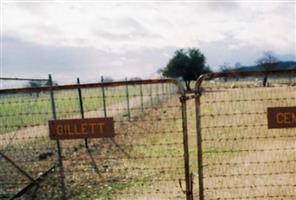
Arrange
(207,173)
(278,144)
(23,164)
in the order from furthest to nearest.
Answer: (278,144) → (23,164) → (207,173)

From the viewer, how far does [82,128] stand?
16.9 feet

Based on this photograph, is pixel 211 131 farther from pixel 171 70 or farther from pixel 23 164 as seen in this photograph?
pixel 171 70

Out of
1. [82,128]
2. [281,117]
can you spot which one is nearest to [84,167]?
[82,128]

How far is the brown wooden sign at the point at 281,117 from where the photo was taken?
459 centimetres

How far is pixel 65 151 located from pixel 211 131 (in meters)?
4.65

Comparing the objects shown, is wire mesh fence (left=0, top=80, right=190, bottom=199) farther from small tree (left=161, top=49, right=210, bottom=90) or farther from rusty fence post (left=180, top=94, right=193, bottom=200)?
small tree (left=161, top=49, right=210, bottom=90)

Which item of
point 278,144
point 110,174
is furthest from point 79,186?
point 278,144

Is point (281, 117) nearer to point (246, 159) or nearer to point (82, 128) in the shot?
point (82, 128)

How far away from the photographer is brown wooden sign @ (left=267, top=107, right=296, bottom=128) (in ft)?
15.0

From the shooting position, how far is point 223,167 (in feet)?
25.9

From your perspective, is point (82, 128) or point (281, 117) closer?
point (281, 117)

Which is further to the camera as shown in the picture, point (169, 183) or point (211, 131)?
point (211, 131)

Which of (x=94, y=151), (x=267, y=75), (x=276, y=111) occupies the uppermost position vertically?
(x=267, y=75)

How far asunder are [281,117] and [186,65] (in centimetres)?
7854
